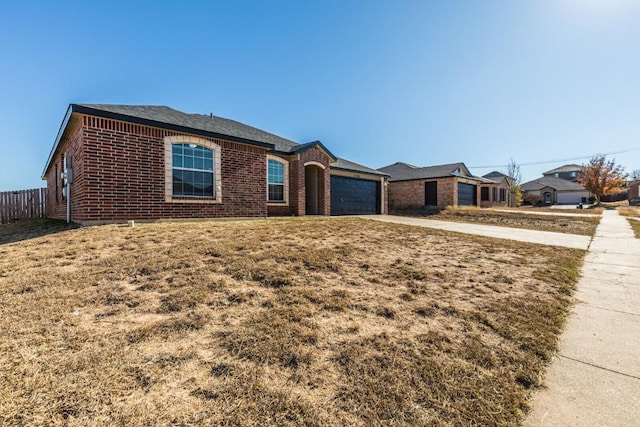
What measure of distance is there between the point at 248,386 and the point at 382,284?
2.66 m

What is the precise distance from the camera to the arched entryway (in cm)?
1526

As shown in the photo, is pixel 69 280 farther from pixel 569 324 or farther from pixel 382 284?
pixel 569 324

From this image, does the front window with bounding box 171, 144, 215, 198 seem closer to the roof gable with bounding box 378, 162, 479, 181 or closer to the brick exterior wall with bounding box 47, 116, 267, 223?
the brick exterior wall with bounding box 47, 116, 267, 223

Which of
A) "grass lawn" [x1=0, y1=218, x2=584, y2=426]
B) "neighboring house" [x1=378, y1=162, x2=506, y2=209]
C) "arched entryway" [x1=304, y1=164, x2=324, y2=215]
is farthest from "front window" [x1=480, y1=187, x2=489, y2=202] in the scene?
"grass lawn" [x1=0, y1=218, x2=584, y2=426]

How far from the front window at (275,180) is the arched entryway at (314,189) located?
219 cm

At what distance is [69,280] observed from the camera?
3721 millimetres

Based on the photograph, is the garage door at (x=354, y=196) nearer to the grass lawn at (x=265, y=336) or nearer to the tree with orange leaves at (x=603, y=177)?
the grass lawn at (x=265, y=336)

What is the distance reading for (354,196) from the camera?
58.6 feet

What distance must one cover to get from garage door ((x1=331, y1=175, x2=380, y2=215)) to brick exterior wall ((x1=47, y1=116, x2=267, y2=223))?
7914 millimetres

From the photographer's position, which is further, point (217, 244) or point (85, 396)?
point (217, 244)

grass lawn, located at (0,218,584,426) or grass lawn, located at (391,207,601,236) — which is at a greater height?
grass lawn, located at (391,207,601,236)

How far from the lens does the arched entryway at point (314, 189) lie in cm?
1526

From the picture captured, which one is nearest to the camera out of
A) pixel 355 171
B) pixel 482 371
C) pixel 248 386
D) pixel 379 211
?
pixel 248 386

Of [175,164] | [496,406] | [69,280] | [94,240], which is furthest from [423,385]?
[175,164]
